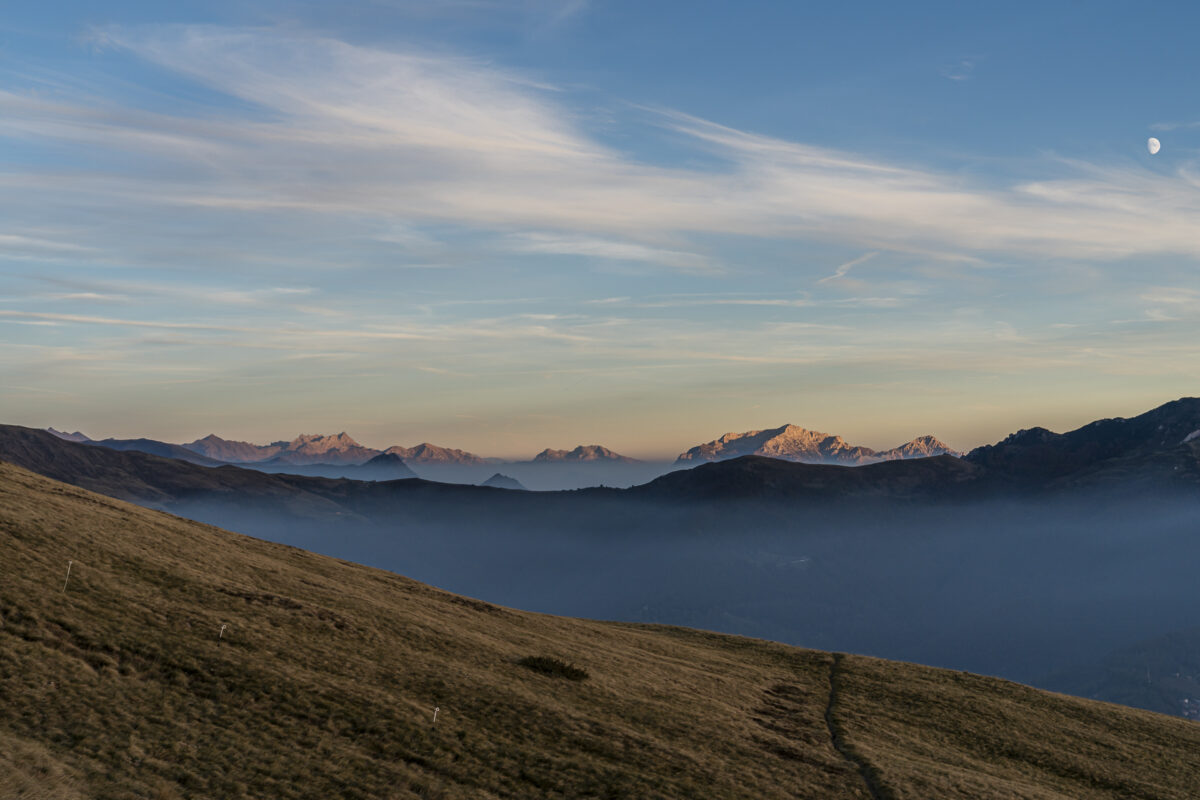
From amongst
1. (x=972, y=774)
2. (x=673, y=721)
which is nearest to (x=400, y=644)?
(x=673, y=721)

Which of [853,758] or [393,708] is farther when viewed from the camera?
[853,758]

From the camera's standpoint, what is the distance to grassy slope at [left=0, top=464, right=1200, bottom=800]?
30.3 m

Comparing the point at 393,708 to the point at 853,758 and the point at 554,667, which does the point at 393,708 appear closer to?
the point at 554,667

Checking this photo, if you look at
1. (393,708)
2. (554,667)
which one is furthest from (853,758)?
(393,708)

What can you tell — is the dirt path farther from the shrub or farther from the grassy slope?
the shrub

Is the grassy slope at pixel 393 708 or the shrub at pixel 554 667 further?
the shrub at pixel 554 667

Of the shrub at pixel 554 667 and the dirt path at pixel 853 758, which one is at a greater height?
the shrub at pixel 554 667

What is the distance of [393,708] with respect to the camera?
3784cm

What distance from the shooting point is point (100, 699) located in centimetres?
3178

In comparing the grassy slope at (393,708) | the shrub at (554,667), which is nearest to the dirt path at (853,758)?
the grassy slope at (393,708)

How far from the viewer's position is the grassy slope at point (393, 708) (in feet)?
99.4

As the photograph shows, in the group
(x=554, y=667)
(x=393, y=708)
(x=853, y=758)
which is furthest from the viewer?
(x=554, y=667)

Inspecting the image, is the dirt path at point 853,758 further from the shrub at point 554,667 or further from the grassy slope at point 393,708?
the shrub at point 554,667

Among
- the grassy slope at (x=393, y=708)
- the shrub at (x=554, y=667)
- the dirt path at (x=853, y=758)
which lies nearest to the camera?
the grassy slope at (x=393, y=708)
